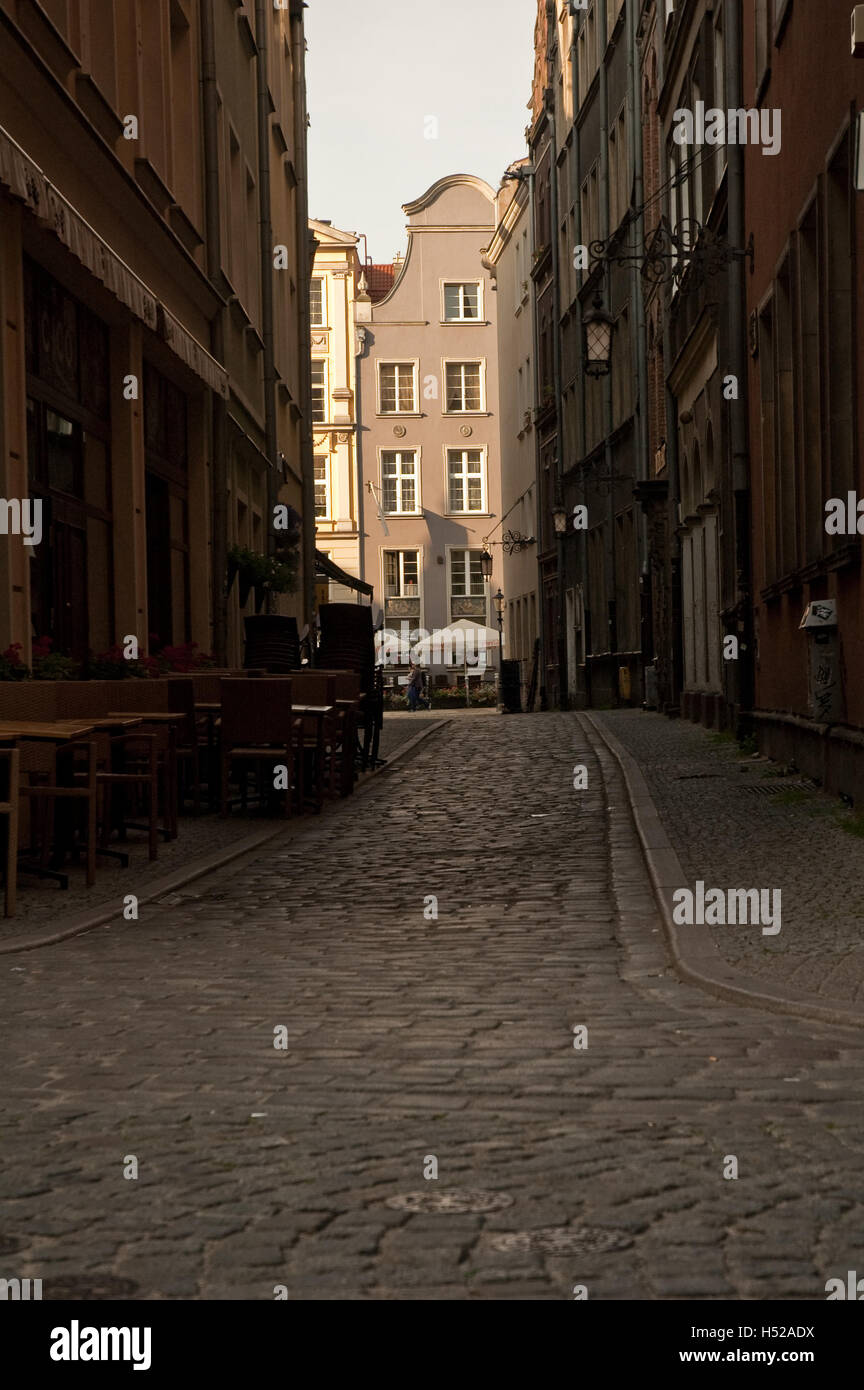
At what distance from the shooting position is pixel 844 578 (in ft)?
42.2

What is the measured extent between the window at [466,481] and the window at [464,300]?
4585 millimetres

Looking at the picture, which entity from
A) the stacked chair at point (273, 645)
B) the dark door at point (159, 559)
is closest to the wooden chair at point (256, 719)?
the stacked chair at point (273, 645)

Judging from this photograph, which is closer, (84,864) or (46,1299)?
(46,1299)

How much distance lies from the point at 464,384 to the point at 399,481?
4118mm

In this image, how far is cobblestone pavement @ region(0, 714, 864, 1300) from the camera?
3.83 m

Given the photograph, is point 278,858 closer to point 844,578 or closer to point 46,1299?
point 844,578

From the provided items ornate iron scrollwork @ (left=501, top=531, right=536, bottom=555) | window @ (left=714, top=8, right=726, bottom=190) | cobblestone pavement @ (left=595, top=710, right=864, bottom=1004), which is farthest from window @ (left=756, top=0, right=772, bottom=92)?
ornate iron scrollwork @ (left=501, top=531, right=536, bottom=555)

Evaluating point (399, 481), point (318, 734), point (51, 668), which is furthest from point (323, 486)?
point (51, 668)

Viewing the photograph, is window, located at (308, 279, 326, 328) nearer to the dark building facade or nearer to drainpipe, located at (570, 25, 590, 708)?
drainpipe, located at (570, 25, 590, 708)

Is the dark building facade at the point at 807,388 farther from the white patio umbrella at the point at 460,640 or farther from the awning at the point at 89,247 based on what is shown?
the white patio umbrella at the point at 460,640

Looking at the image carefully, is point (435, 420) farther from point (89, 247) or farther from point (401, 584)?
point (89, 247)

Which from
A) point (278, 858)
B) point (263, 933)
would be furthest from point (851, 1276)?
point (278, 858)
